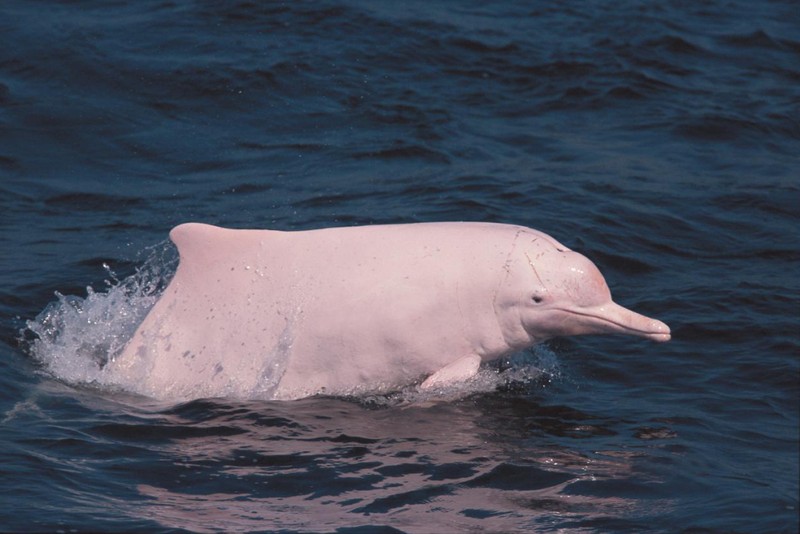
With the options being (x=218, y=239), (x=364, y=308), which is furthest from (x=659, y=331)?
(x=218, y=239)

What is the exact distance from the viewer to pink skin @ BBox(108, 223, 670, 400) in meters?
11.1

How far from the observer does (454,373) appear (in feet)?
36.5

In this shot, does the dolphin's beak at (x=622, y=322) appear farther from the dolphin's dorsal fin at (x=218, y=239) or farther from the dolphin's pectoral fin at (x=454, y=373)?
the dolphin's dorsal fin at (x=218, y=239)

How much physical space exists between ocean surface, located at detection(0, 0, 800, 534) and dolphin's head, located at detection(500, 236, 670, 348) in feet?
2.76

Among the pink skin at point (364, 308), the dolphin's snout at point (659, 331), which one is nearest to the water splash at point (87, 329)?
the pink skin at point (364, 308)

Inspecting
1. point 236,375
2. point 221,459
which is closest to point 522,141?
point 236,375

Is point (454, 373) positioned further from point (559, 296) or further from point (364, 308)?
point (559, 296)

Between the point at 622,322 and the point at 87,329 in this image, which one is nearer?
the point at 622,322

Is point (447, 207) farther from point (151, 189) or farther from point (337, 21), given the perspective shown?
point (337, 21)

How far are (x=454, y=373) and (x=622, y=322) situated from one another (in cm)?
152

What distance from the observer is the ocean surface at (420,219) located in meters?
9.67

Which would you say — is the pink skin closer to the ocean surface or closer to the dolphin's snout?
the dolphin's snout

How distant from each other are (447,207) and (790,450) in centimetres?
716

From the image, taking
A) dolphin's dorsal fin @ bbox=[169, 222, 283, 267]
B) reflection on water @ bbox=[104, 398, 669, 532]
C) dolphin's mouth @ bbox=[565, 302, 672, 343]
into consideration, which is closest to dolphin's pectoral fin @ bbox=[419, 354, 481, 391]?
reflection on water @ bbox=[104, 398, 669, 532]
